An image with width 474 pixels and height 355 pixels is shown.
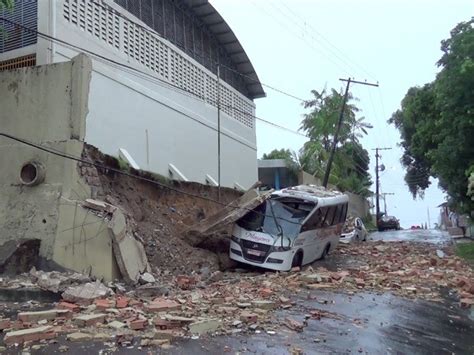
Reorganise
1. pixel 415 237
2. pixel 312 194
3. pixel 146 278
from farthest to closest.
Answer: pixel 415 237 < pixel 312 194 < pixel 146 278

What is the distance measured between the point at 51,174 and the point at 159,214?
441cm

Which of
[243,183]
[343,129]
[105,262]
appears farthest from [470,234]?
[105,262]

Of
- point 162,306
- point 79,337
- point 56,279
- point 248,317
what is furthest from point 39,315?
point 248,317

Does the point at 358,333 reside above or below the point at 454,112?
below

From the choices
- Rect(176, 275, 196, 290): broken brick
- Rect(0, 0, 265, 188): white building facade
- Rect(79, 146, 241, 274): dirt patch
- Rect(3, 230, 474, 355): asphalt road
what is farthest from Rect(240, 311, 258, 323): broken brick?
Rect(0, 0, 265, 188): white building facade

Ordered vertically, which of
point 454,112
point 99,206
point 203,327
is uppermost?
point 454,112

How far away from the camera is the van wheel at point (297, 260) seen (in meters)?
15.1

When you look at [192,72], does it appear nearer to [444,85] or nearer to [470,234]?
[444,85]

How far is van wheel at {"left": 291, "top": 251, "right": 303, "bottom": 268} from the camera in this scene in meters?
15.1

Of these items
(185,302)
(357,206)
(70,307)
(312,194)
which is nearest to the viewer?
(70,307)

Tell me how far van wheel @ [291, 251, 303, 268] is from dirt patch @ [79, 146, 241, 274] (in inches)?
83.1

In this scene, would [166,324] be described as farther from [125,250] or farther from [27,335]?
[125,250]

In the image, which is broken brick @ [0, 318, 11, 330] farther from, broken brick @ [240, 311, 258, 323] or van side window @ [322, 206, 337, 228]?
van side window @ [322, 206, 337, 228]

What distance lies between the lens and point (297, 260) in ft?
50.6
